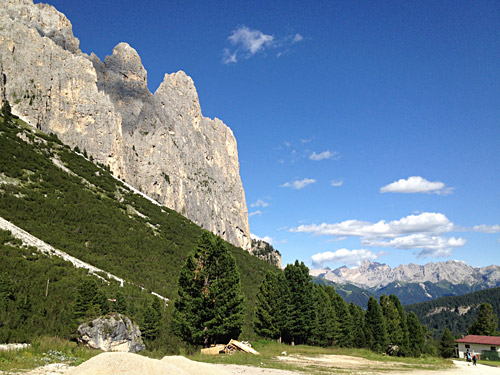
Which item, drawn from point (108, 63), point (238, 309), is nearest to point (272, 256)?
point (108, 63)

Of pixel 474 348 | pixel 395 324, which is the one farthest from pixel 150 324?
pixel 474 348

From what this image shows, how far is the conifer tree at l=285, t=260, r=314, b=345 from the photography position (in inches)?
1566

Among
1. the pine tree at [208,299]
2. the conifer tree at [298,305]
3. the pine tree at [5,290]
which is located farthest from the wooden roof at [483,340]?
the pine tree at [5,290]

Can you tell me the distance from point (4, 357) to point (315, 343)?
46.2 m

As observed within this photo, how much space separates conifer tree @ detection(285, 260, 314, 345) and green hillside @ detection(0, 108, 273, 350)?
5.54 m

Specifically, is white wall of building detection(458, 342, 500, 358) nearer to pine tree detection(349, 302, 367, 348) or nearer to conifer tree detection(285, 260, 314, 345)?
pine tree detection(349, 302, 367, 348)

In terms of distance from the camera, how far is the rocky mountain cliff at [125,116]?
86312mm

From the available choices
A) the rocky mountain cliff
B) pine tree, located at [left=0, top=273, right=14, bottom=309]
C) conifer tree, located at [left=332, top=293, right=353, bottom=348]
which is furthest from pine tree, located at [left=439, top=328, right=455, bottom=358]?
the rocky mountain cliff

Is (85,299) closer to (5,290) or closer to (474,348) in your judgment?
(5,290)

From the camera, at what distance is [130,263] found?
A: 49.8m

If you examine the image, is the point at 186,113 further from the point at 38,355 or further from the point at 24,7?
the point at 38,355

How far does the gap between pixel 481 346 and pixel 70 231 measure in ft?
252

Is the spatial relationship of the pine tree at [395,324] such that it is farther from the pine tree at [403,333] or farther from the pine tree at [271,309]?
the pine tree at [271,309]

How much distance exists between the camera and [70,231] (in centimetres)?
4794
